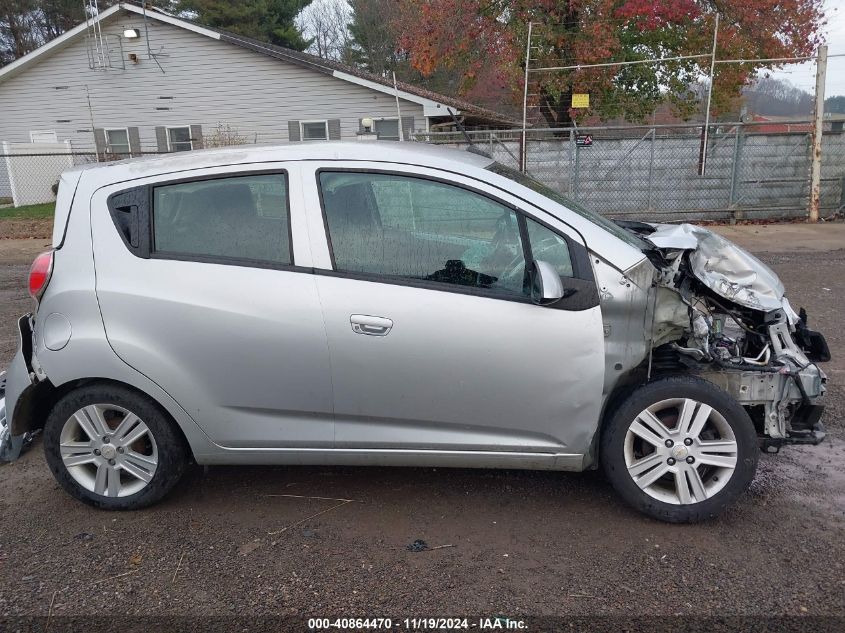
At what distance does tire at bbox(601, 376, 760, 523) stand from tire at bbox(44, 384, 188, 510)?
7.16ft

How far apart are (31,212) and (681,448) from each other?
2055 cm

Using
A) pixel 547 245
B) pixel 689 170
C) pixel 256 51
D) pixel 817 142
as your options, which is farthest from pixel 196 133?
pixel 547 245

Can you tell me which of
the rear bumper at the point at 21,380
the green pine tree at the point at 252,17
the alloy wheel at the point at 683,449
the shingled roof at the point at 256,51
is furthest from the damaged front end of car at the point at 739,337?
the green pine tree at the point at 252,17

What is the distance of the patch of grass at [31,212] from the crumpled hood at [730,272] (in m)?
18.2

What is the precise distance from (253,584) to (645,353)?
2.06 meters

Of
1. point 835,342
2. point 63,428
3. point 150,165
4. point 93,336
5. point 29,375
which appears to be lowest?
point 835,342

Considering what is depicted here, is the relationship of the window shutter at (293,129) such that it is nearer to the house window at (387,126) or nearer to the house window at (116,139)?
the house window at (387,126)

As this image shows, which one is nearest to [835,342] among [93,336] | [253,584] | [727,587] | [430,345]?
[727,587]

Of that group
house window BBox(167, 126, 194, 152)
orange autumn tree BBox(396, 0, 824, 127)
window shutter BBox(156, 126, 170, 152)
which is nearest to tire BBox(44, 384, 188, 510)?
orange autumn tree BBox(396, 0, 824, 127)

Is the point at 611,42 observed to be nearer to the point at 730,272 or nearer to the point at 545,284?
the point at 730,272

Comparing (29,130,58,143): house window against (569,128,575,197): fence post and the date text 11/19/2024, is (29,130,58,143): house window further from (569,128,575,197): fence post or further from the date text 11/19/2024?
the date text 11/19/2024

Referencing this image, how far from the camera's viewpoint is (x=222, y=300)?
331cm

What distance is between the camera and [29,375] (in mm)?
3543

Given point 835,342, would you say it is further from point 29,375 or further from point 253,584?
point 29,375
